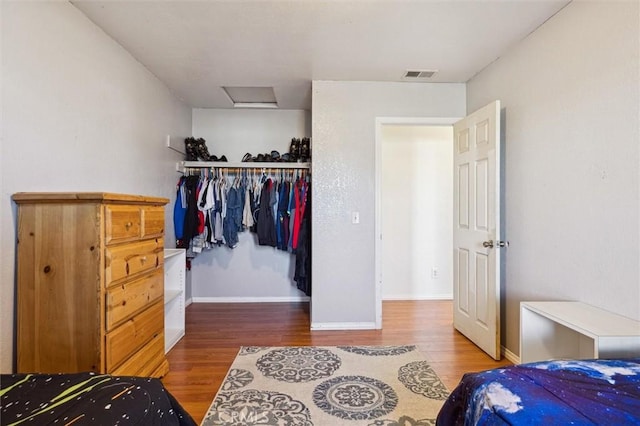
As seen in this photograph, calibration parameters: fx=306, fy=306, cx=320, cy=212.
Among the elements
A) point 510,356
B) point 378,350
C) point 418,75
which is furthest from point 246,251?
point 510,356

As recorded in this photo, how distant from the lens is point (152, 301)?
197cm

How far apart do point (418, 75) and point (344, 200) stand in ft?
4.40

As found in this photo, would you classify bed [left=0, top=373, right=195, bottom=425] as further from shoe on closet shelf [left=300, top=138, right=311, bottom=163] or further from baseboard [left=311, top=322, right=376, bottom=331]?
shoe on closet shelf [left=300, top=138, right=311, bottom=163]

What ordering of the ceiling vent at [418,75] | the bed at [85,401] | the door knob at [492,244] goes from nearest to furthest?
the bed at [85,401] < the door knob at [492,244] < the ceiling vent at [418,75]

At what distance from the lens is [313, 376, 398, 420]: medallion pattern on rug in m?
1.70

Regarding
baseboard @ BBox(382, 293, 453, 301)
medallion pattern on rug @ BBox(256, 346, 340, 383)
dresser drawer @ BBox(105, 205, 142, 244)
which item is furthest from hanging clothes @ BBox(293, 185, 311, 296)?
dresser drawer @ BBox(105, 205, 142, 244)

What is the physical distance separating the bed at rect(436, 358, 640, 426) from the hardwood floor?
3.37ft

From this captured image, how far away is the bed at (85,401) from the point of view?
0.82 meters

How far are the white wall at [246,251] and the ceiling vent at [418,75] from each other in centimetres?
146

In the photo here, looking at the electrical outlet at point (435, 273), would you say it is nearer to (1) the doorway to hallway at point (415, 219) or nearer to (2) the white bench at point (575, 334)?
(1) the doorway to hallway at point (415, 219)

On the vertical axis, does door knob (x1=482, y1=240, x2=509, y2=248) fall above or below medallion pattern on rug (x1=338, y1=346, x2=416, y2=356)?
above

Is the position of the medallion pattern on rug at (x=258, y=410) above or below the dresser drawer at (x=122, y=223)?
below

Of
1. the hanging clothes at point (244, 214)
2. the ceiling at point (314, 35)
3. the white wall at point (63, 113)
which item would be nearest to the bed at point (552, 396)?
the ceiling at point (314, 35)

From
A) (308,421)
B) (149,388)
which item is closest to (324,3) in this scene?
(149,388)
